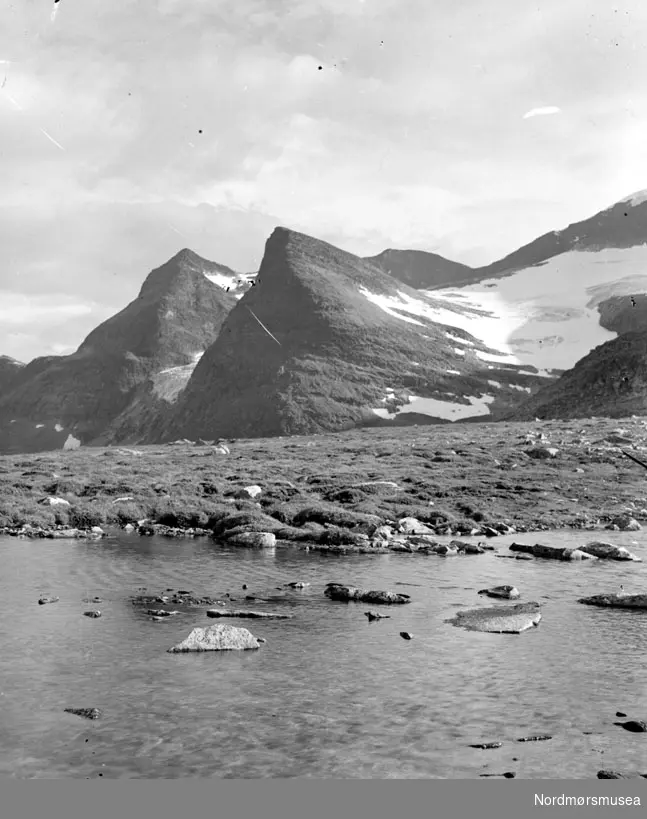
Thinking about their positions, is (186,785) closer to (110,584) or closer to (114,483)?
(110,584)

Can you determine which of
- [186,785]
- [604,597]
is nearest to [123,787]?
[186,785]

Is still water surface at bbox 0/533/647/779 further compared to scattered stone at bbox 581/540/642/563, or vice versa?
scattered stone at bbox 581/540/642/563

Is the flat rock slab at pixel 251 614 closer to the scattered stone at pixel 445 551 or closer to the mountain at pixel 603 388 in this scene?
the scattered stone at pixel 445 551

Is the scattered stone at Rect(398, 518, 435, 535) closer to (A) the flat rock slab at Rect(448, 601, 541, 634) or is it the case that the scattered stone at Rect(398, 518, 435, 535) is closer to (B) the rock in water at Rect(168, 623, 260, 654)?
(A) the flat rock slab at Rect(448, 601, 541, 634)

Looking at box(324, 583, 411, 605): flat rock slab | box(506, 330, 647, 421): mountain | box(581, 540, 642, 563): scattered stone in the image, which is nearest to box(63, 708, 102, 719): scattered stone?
box(324, 583, 411, 605): flat rock slab

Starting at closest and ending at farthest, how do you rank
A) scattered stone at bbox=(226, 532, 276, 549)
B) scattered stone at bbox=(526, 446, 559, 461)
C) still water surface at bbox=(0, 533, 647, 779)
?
still water surface at bbox=(0, 533, 647, 779) < scattered stone at bbox=(226, 532, 276, 549) < scattered stone at bbox=(526, 446, 559, 461)

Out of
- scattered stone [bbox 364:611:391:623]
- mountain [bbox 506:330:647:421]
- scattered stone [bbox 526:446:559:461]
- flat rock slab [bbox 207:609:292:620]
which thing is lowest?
scattered stone [bbox 364:611:391:623]

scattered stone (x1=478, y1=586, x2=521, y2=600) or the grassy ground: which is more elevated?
the grassy ground
